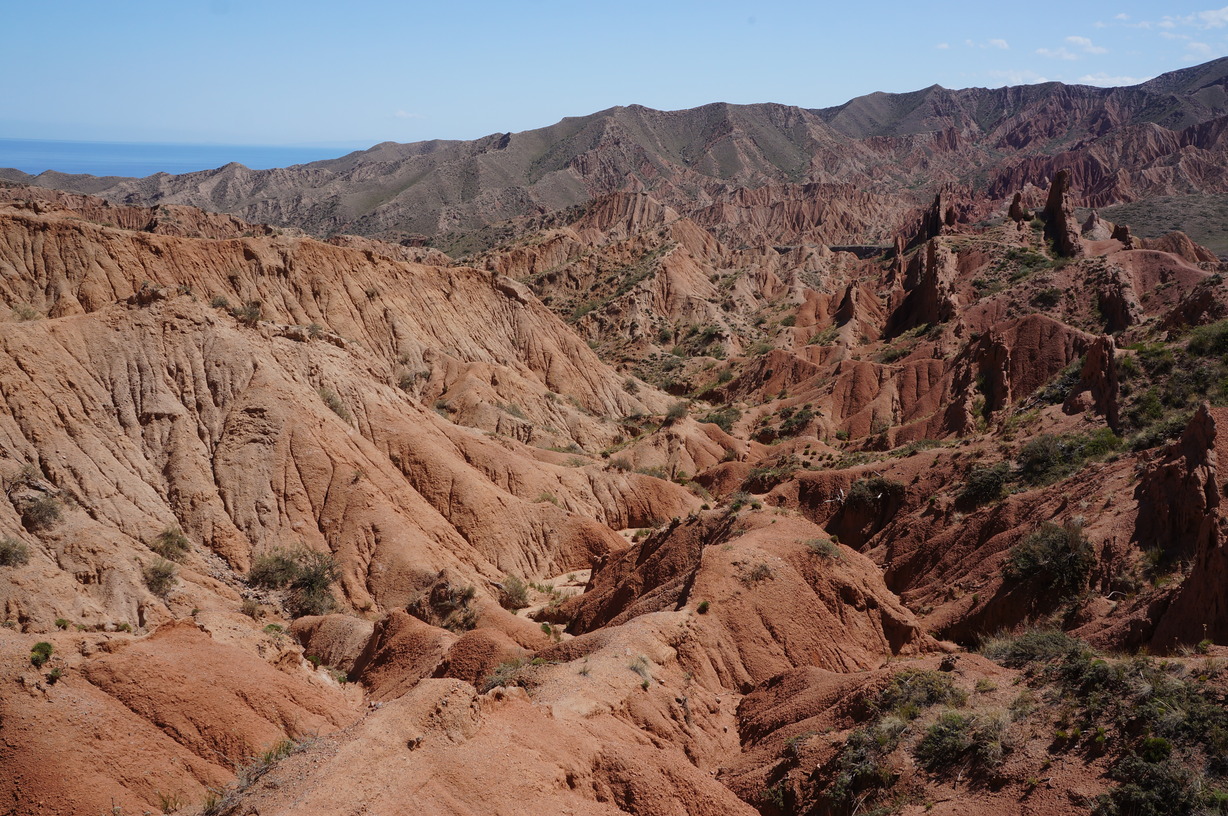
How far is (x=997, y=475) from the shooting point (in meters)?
33.0

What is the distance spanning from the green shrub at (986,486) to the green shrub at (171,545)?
28.2 meters

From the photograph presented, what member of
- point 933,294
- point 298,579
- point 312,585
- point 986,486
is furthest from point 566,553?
point 933,294

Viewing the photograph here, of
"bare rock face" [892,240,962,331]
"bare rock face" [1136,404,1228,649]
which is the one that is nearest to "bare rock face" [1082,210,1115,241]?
"bare rock face" [892,240,962,331]

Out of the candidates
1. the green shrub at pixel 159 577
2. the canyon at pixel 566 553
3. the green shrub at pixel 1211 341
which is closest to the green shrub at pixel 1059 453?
the canyon at pixel 566 553

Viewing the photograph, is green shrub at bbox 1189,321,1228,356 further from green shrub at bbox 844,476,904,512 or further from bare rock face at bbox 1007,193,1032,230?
bare rock face at bbox 1007,193,1032,230

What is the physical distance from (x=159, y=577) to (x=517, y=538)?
50.2ft

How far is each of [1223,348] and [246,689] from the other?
3399cm

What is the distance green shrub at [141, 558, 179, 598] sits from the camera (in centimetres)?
2634

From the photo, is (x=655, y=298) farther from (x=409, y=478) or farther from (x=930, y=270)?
(x=409, y=478)

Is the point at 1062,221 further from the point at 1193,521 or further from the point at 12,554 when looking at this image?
the point at 12,554

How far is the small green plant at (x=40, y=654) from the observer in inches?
663

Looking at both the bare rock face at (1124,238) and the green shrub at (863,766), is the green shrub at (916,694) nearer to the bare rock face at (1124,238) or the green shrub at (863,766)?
the green shrub at (863,766)

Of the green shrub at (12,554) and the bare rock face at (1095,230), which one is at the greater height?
the bare rock face at (1095,230)

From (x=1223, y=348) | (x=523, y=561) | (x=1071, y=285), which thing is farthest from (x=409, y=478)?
(x=1071, y=285)
